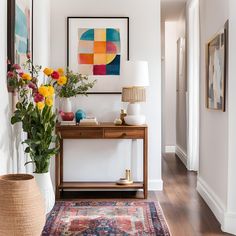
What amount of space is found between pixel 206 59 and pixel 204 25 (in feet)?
1.58

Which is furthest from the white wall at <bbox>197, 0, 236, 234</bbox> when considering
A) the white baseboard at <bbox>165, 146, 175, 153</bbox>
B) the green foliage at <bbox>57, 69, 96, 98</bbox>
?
the white baseboard at <bbox>165, 146, 175, 153</bbox>

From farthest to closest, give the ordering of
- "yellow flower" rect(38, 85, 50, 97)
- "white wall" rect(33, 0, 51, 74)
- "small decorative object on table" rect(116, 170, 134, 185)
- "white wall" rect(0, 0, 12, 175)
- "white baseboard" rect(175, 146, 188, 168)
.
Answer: "white baseboard" rect(175, 146, 188, 168) < "small decorative object on table" rect(116, 170, 134, 185) < "white wall" rect(33, 0, 51, 74) < "yellow flower" rect(38, 85, 50, 97) < "white wall" rect(0, 0, 12, 175)

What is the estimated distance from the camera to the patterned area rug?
321 cm

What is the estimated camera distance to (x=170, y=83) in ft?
27.0

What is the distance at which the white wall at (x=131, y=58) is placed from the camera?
4.67 m

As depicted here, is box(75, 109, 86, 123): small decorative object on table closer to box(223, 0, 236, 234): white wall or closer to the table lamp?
the table lamp

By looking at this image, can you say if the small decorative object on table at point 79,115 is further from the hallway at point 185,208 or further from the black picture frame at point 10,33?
the black picture frame at point 10,33

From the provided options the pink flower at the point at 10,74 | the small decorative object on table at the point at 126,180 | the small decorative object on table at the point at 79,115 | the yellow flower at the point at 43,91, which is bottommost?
the small decorative object on table at the point at 126,180

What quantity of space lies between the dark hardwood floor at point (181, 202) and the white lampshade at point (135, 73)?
1.18 meters

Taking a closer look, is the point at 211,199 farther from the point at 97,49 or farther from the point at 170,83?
the point at 170,83

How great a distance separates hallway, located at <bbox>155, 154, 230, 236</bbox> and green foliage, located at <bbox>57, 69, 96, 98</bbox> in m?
1.38

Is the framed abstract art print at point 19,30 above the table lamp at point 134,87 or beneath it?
above

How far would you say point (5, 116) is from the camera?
2666 mm

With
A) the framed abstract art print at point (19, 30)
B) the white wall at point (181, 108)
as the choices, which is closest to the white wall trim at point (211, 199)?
the framed abstract art print at point (19, 30)
